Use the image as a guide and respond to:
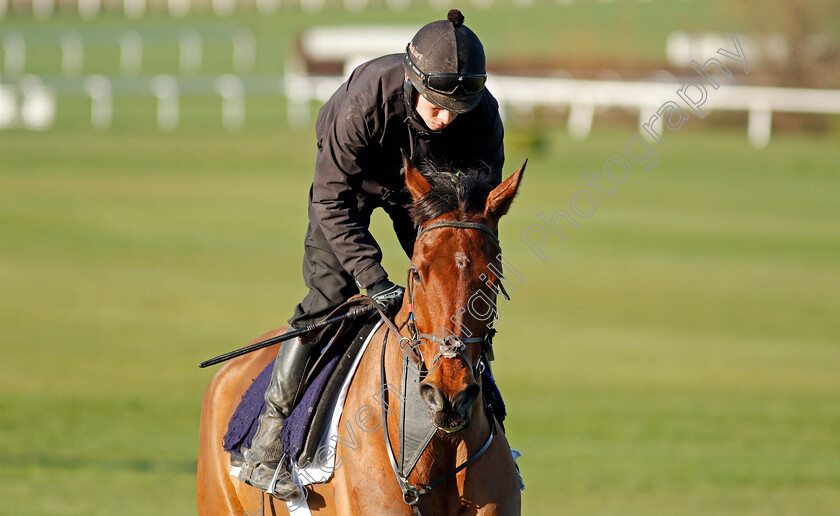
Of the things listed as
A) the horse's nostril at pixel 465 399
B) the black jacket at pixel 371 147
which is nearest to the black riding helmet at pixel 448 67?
the black jacket at pixel 371 147

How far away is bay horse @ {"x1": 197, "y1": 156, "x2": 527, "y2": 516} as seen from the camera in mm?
3594

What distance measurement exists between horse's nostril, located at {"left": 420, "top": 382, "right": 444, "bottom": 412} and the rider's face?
1.17m

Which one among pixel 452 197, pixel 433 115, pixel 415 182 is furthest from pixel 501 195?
pixel 433 115

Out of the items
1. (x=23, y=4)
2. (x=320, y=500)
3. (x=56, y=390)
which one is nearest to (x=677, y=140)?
(x=56, y=390)

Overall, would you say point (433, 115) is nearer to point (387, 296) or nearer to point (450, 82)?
point (450, 82)

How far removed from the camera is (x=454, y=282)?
3631 mm

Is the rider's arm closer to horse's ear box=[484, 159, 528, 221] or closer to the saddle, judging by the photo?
the saddle

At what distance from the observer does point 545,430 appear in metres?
10.8

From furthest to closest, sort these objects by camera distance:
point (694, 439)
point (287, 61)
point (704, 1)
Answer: point (704, 1) → point (287, 61) → point (694, 439)

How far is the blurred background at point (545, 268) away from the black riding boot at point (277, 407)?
334 cm

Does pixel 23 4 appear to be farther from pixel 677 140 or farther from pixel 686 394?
pixel 686 394

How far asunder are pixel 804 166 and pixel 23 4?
50.1 meters

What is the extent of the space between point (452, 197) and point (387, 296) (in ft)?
1.86

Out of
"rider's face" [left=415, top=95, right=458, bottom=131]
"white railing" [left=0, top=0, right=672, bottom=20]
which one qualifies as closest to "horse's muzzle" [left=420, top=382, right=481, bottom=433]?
"rider's face" [left=415, top=95, right=458, bottom=131]
